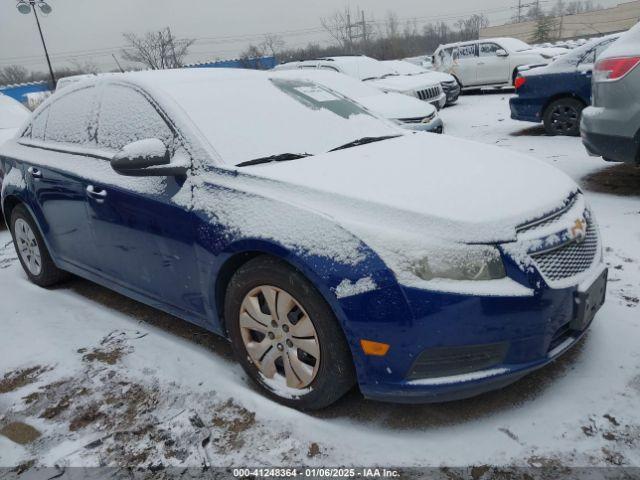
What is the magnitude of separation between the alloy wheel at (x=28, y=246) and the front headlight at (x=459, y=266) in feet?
10.7

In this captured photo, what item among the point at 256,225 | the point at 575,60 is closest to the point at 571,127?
the point at 575,60

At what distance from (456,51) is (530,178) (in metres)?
13.4

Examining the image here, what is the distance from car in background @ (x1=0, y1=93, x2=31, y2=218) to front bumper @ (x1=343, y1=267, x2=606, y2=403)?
21.7 feet

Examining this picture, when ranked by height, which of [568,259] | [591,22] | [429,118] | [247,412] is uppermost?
[591,22]

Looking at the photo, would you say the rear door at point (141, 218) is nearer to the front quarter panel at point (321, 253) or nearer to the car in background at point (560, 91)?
the front quarter panel at point (321, 253)

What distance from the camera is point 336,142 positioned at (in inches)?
117

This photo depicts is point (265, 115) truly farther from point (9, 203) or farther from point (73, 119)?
point (9, 203)

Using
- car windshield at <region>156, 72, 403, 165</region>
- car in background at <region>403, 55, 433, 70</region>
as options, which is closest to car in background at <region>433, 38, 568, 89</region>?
car in background at <region>403, 55, 433, 70</region>

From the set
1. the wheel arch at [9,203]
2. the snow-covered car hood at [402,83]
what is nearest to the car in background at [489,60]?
the snow-covered car hood at [402,83]

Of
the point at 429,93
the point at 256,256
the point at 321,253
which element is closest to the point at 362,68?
the point at 429,93

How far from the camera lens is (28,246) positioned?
4059 millimetres

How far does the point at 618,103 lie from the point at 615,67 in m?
0.29

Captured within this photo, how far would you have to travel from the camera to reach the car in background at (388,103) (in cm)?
737

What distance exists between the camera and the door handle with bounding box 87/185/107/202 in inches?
117
